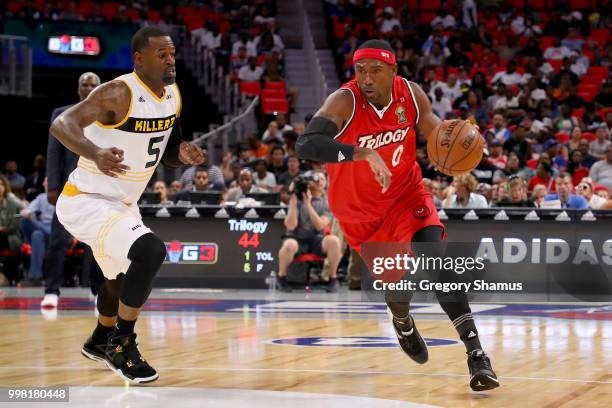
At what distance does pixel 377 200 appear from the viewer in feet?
20.1

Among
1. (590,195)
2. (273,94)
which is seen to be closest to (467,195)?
(590,195)

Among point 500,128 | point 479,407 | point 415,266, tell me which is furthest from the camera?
point 500,128

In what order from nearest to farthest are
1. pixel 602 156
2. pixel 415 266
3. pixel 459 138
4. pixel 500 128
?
pixel 459 138 < pixel 415 266 < pixel 602 156 < pixel 500 128

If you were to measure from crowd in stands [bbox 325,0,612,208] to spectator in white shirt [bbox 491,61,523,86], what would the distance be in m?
0.02

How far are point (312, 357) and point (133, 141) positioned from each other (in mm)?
1812

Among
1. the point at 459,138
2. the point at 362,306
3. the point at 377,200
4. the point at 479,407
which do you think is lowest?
the point at 362,306

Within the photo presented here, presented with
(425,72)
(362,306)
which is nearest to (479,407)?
(362,306)

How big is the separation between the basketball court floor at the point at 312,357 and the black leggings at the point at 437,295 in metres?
0.35

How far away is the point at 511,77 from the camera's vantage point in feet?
67.4

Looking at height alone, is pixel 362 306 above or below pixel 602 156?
below

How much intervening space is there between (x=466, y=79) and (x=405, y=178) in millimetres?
14975

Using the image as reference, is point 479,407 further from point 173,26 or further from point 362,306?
point 173,26

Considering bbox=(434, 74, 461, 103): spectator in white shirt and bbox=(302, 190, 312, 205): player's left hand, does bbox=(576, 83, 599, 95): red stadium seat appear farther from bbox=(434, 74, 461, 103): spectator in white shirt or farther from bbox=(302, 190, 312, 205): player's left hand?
bbox=(302, 190, 312, 205): player's left hand

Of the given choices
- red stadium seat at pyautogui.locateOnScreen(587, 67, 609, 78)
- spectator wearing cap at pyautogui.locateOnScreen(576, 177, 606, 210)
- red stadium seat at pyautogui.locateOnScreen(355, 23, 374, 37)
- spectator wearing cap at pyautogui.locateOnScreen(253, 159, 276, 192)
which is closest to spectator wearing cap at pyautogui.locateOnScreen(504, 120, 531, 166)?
spectator wearing cap at pyautogui.locateOnScreen(576, 177, 606, 210)
